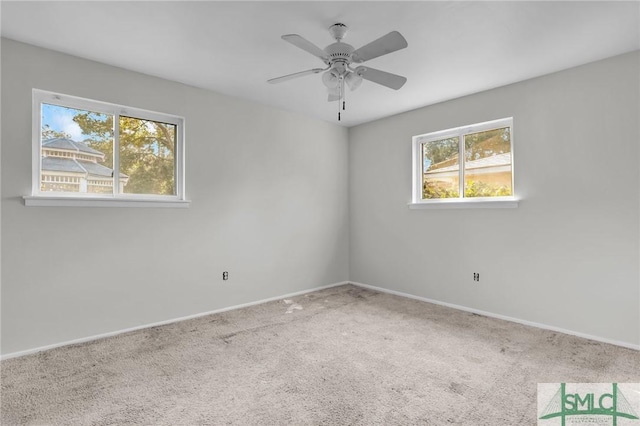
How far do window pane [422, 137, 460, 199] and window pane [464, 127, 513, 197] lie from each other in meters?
0.14

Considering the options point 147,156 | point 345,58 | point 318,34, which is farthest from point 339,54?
point 147,156

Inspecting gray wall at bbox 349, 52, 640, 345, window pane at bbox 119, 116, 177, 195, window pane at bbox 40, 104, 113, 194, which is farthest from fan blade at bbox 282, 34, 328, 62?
gray wall at bbox 349, 52, 640, 345

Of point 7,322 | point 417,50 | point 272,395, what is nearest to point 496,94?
point 417,50

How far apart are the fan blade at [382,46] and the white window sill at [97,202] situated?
231cm

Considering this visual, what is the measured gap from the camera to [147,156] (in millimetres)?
3369

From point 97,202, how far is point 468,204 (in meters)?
3.81

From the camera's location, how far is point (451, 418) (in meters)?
1.81

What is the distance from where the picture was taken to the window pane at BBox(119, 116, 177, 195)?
3216 millimetres

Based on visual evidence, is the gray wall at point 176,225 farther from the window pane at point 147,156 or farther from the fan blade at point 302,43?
the fan blade at point 302,43

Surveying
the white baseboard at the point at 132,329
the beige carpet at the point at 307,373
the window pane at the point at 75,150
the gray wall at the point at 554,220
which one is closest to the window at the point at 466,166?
the gray wall at the point at 554,220

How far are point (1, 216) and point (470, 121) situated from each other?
178 inches

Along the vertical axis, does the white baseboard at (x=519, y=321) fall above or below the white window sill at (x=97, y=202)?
below

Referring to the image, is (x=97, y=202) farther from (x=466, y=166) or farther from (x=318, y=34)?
(x=466, y=166)

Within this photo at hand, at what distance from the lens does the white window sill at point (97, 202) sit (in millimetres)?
2646
